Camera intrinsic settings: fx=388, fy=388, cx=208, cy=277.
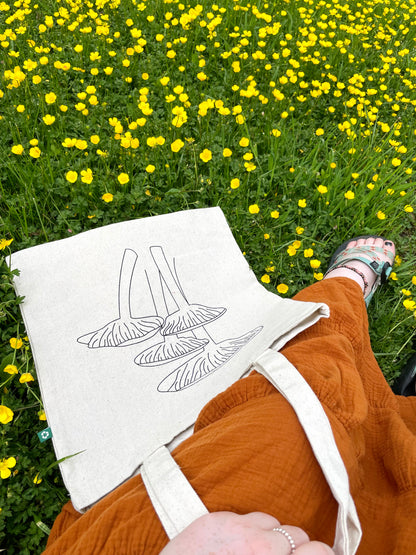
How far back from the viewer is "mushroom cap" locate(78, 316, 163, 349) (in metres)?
1.18

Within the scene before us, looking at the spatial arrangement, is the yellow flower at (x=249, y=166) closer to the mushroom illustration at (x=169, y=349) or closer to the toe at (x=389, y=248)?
the toe at (x=389, y=248)

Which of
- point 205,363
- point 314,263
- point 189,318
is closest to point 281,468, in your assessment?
point 205,363

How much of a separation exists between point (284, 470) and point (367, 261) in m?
1.10

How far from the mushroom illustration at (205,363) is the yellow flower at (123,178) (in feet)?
2.44

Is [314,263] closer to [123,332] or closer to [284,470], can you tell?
[123,332]

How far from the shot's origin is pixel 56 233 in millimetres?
1551

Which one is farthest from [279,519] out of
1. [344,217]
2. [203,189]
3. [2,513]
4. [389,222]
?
[389,222]

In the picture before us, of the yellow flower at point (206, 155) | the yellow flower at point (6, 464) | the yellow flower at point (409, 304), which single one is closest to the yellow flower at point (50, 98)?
the yellow flower at point (206, 155)

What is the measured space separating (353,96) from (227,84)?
0.80 meters

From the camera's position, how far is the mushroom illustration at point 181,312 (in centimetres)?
125

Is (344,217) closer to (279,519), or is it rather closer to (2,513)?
(279,519)

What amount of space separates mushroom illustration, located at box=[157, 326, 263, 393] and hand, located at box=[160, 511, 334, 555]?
0.52 meters

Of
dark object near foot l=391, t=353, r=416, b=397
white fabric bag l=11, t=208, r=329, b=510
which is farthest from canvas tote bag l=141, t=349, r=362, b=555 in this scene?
dark object near foot l=391, t=353, r=416, b=397

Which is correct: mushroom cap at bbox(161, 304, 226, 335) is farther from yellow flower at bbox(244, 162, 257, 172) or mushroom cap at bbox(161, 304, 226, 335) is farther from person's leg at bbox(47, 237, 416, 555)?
yellow flower at bbox(244, 162, 257, 172)
